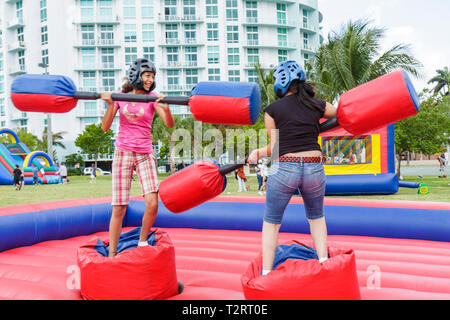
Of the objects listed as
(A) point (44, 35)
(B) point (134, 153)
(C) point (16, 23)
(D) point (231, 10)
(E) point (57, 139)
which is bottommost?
(B) point (134, 153)

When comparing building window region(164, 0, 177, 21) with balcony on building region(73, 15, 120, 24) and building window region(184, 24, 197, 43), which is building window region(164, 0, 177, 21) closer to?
building window region(184, 24, 197, 43)

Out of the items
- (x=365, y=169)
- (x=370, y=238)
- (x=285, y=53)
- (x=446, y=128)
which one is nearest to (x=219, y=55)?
(x=285, y=53)

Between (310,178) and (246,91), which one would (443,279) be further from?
(246,91)

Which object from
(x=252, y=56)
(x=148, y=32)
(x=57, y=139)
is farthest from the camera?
(x=57, y=139)

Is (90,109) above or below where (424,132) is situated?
above

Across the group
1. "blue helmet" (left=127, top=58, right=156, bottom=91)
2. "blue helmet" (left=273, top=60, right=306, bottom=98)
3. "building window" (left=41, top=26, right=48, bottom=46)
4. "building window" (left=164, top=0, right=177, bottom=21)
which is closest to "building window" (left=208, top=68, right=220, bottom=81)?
"building window" (left=164, top=0, right=177, bottom=21)

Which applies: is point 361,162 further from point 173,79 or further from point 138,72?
point 173,79

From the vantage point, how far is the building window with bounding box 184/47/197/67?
124 feet

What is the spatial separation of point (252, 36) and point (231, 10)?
328cm

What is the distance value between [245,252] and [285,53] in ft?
129

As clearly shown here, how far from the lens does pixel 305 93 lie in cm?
213

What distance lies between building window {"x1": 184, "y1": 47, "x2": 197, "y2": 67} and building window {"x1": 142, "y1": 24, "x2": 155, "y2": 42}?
353cm

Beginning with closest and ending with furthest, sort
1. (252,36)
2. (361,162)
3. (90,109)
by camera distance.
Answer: (361,162) → (90,109) → (252,36)

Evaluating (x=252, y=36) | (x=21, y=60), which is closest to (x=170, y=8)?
(x=252, y=36)
